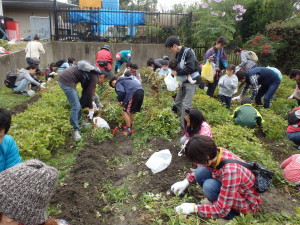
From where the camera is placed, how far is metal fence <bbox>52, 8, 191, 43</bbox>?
12.1m

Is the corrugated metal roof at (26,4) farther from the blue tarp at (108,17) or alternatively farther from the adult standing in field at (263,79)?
the adult standing in field at (263,79)

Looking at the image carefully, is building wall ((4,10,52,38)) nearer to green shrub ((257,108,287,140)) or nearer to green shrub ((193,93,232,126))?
green shrub ((193,93,232,126))

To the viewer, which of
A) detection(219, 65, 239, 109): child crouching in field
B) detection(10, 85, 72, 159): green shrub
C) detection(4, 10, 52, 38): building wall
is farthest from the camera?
detection(4, 10, 52, 38): building wall

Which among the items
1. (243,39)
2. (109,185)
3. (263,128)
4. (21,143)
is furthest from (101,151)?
(243,39)

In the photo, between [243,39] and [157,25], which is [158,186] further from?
[243,39]

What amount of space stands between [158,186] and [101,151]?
1383 mm

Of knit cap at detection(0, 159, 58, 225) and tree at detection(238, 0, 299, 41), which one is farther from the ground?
tree at detection(238, 0, 299, 41)

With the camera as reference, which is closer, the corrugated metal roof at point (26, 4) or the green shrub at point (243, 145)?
the green shrub at point (243, 145)

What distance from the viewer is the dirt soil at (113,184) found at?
9.68 feet

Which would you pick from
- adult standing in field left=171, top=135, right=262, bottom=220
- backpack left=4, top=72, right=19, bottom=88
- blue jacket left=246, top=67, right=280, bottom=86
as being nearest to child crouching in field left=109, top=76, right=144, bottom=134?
adult standing in field left=171, top=135, right=262, bottom=220

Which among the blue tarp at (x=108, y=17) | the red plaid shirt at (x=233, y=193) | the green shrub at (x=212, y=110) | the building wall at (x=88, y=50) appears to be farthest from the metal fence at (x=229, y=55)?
the red plaid shirt at (x=233, y=193)

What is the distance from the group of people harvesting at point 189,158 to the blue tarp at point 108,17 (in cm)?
604

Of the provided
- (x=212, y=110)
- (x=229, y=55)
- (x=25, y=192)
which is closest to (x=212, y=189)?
(x=25, y=192)

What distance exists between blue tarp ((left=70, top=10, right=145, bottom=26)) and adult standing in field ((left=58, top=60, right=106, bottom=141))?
8108 mm
